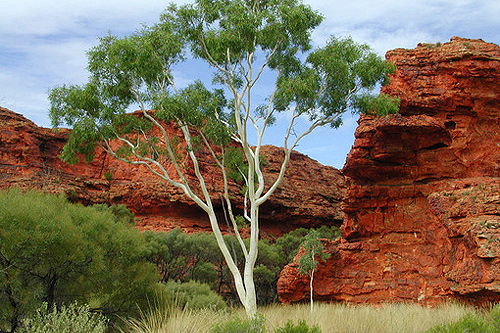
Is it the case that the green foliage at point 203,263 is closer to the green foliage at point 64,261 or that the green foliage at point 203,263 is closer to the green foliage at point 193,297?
the green foliage at point 193,297

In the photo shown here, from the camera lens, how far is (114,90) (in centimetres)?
1530

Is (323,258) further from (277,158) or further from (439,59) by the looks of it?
(277,158)

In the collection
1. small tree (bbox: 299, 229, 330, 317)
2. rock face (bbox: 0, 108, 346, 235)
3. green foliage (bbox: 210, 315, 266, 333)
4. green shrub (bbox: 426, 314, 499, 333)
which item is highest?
rock face (bbox: 0, 108, 346, 235)

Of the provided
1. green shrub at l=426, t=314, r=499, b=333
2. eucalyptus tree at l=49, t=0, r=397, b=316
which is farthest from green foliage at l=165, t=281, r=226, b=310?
green shrub at l=426, t=314, r=499, b=333

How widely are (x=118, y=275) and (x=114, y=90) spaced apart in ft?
20.9

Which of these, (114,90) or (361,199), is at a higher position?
(114,90)

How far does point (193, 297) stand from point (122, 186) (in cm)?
2106

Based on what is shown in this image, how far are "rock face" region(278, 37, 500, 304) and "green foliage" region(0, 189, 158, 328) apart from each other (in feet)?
25.9

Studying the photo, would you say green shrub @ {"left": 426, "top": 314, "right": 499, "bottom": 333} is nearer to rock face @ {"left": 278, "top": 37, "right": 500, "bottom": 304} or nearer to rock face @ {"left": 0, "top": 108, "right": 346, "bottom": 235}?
rock face @ {"left": 278, "top": 37, "right": 500, "bottom": 304}

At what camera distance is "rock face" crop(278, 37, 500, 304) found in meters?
17.5

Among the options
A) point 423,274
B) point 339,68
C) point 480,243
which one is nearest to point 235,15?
point 339,68

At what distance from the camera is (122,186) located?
3556 cm

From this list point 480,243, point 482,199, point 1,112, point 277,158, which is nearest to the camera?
point 480,243

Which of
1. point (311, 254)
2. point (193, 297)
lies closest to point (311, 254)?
point (311, 254)
